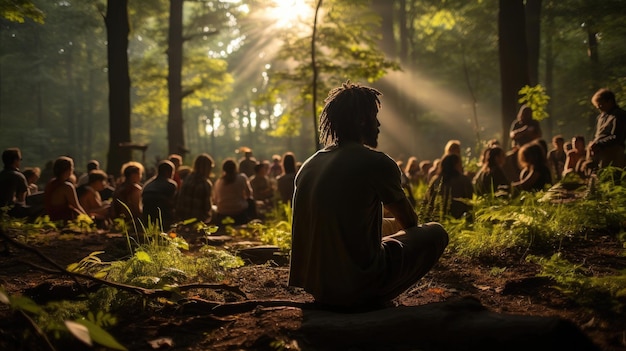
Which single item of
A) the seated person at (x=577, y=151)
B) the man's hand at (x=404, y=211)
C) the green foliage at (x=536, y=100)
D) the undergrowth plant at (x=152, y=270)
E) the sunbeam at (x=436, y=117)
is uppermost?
the sunbeam at (x=436, y=117)

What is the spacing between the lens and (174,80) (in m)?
18.5

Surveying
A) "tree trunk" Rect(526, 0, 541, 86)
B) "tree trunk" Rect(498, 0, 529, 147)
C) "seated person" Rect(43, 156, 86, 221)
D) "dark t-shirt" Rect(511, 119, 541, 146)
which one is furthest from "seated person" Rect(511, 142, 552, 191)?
"tree trunk" Rect(526, 0, 541, 86)

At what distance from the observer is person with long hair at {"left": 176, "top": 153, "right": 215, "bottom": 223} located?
25.7ft

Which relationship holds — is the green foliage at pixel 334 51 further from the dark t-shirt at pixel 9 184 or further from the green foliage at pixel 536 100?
the dark t-shirt at pixel 9 184

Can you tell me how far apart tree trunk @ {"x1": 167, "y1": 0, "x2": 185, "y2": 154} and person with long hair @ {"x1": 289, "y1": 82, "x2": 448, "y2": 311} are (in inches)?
651

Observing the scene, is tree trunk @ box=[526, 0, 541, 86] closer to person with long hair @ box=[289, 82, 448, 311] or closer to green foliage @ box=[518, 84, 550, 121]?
green foliage @ box=[518, 84, 550, 121]

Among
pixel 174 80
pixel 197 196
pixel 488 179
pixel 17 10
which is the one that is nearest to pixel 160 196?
pixel 197 196

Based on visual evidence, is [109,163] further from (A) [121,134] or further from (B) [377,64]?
(B) [377,64]

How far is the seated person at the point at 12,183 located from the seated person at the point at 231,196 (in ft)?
11.7

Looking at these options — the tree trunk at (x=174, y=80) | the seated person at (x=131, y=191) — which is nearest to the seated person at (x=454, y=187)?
the seated person at (x=131, y=191)

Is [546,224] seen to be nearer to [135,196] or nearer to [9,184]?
[135,196]

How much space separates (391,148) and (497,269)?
580 inches

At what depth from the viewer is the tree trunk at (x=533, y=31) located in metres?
18.1

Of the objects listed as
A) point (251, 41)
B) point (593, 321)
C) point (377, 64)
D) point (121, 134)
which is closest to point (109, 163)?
point (121, 134)
